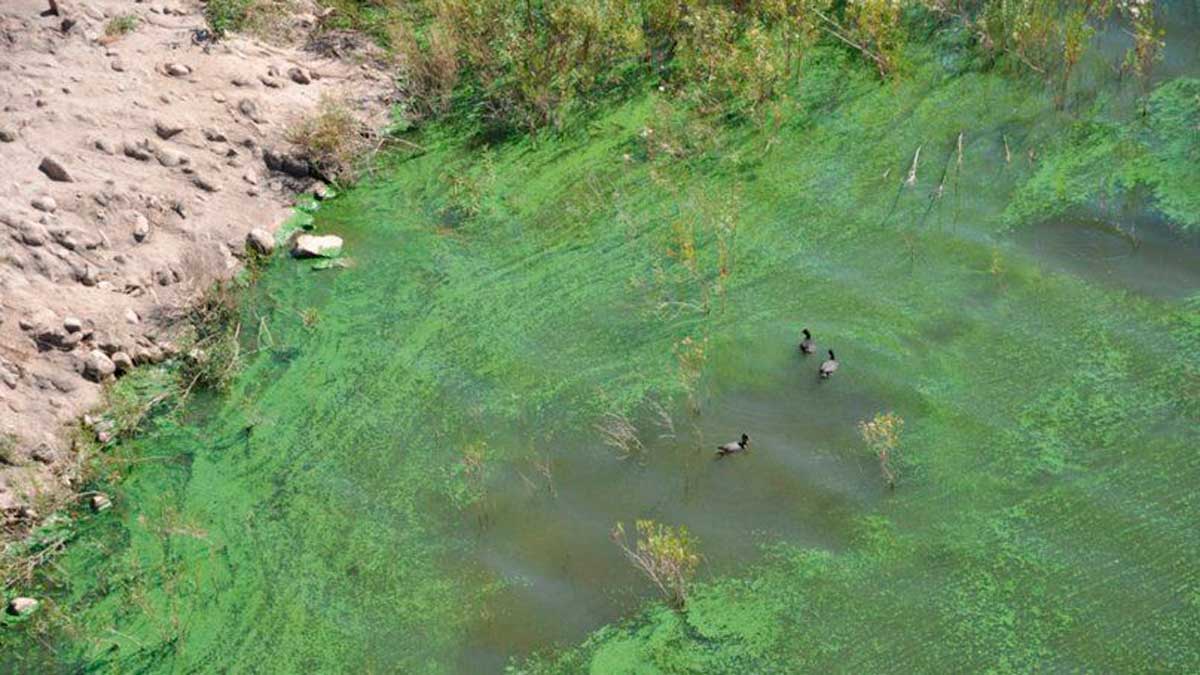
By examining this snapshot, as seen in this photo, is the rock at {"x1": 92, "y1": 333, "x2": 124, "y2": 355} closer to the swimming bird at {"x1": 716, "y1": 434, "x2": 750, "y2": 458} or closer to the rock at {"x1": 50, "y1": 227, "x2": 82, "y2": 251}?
the rock at {"x1": 50, "y1": 227, "x2": 82, "y2": 251}

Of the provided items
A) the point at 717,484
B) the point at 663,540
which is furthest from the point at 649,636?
the point at 717,484

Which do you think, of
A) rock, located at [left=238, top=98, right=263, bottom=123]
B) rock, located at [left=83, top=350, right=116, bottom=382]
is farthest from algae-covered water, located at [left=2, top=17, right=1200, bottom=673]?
rock, located at [left=238, top=98, right=263, bottom=123]

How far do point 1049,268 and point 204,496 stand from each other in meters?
4.48

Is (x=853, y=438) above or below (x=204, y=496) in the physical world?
above

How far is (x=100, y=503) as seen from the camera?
6516mm

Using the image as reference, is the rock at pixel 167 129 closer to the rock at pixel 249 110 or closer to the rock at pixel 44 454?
the rock at pixel 249 110

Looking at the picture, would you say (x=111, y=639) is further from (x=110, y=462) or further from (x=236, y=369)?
(x=236, y=369)

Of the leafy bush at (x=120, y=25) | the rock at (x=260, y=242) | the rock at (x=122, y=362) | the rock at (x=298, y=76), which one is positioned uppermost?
the leafy bush at (x=120, y=25)

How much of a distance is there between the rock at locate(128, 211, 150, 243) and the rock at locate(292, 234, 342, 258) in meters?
0.85

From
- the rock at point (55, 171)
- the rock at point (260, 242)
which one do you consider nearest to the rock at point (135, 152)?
the rock at point (55, 171)

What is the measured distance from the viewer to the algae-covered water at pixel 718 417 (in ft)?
18.2

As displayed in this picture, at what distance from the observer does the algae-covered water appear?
5.56 meters

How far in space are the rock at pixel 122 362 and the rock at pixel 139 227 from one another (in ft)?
2.78

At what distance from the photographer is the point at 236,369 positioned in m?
7.15
